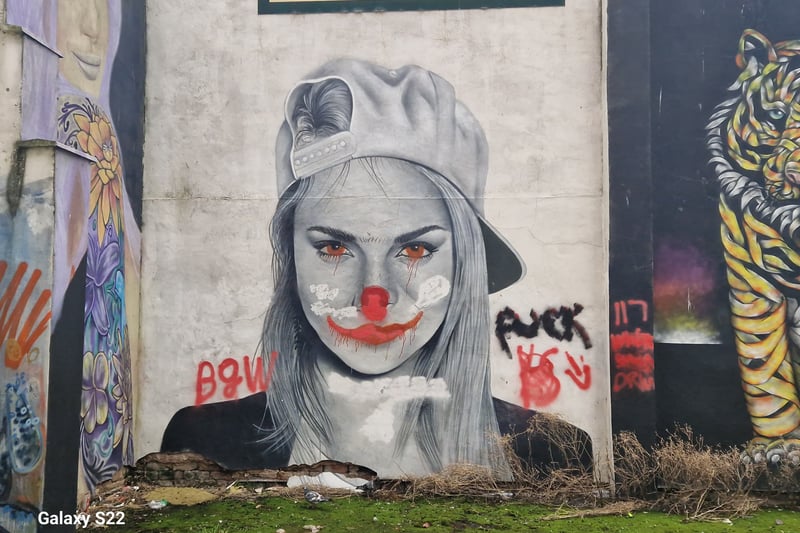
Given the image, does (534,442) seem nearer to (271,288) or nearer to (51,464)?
Answer: (271,288)

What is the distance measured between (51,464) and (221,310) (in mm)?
2707

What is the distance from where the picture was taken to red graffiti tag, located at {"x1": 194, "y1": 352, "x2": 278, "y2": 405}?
6.66 m

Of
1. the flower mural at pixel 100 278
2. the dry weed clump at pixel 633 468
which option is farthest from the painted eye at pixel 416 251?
the flower mural at pixel 100 278

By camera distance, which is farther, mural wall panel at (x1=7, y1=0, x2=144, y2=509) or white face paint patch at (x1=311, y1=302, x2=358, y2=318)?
white face paint patch at (x1=311, y1=302, x2=358, y2=318)

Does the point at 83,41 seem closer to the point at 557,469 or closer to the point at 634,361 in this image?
the point at 634,361

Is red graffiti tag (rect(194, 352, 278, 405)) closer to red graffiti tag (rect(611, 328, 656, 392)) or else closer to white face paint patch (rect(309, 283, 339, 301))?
white face paint patch (rect(309, 283, 339, 301))

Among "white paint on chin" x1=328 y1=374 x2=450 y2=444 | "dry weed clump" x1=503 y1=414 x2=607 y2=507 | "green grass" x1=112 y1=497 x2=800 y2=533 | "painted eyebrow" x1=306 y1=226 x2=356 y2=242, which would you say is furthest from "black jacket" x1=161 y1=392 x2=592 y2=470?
"painted eyebrow" x1=306 y1=226 x2=356 y2=242

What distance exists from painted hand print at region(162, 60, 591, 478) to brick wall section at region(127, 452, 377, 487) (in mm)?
96

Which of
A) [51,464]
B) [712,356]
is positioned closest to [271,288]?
[51,464]

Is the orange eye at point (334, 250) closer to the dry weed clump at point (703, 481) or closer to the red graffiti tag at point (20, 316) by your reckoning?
the red graffiti tag at point (20, 316)

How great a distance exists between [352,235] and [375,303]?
76cm

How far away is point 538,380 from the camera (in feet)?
21.2

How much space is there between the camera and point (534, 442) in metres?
6.43

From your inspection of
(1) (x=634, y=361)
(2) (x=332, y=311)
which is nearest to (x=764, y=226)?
(1) (x=634, y=361)
